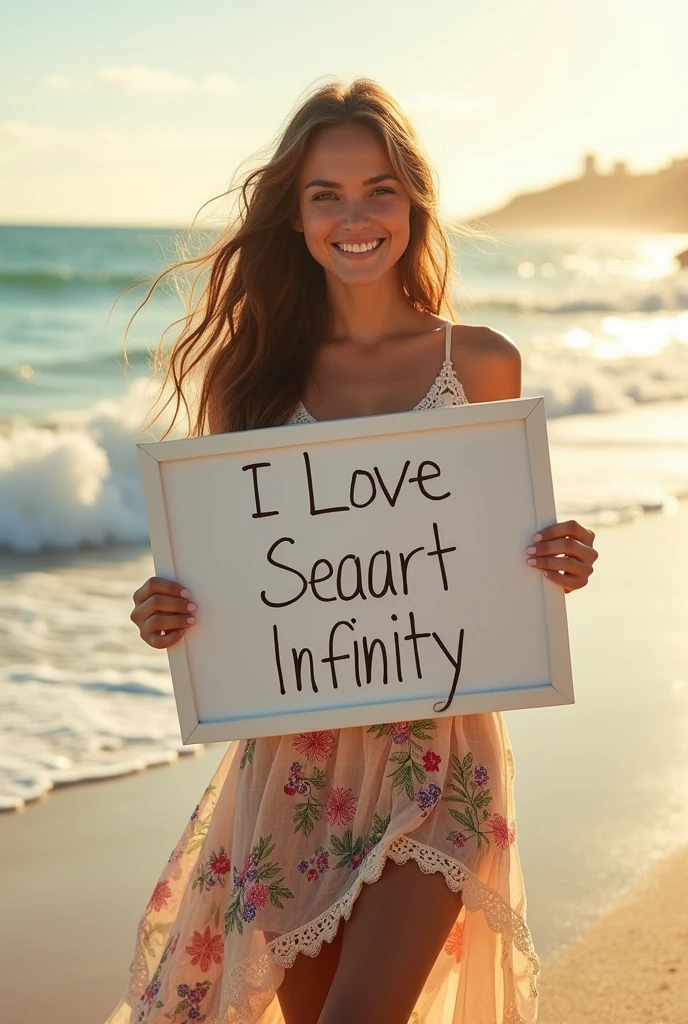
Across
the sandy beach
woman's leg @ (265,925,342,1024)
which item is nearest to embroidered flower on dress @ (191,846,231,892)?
woman's leg @ (265,925,342,1024)

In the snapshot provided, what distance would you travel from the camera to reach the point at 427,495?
2.11m

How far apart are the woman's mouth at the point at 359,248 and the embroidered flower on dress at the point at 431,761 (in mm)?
971

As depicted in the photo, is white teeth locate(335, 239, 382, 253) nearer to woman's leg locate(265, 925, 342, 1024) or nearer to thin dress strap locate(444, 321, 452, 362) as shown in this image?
thin dress strap locate(444, 321, 452, 362)

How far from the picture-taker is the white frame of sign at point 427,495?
2.08 meters

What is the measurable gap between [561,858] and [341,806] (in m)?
1.38

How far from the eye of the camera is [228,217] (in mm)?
2871

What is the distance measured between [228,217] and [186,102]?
25.9m

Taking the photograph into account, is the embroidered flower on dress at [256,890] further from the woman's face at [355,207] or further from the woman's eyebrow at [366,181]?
the woman's eyebrow at [366,181]

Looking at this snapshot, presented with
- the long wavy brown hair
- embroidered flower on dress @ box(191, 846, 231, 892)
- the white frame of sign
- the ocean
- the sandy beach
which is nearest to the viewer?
the white frame of sign

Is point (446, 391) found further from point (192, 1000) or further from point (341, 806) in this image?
point (192, 1000)

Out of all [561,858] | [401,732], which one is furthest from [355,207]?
[561,858]

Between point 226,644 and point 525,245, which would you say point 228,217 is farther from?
point 525,245

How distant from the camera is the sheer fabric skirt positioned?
214 cm

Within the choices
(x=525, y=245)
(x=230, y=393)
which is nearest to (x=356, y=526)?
(x=230, y=393)
